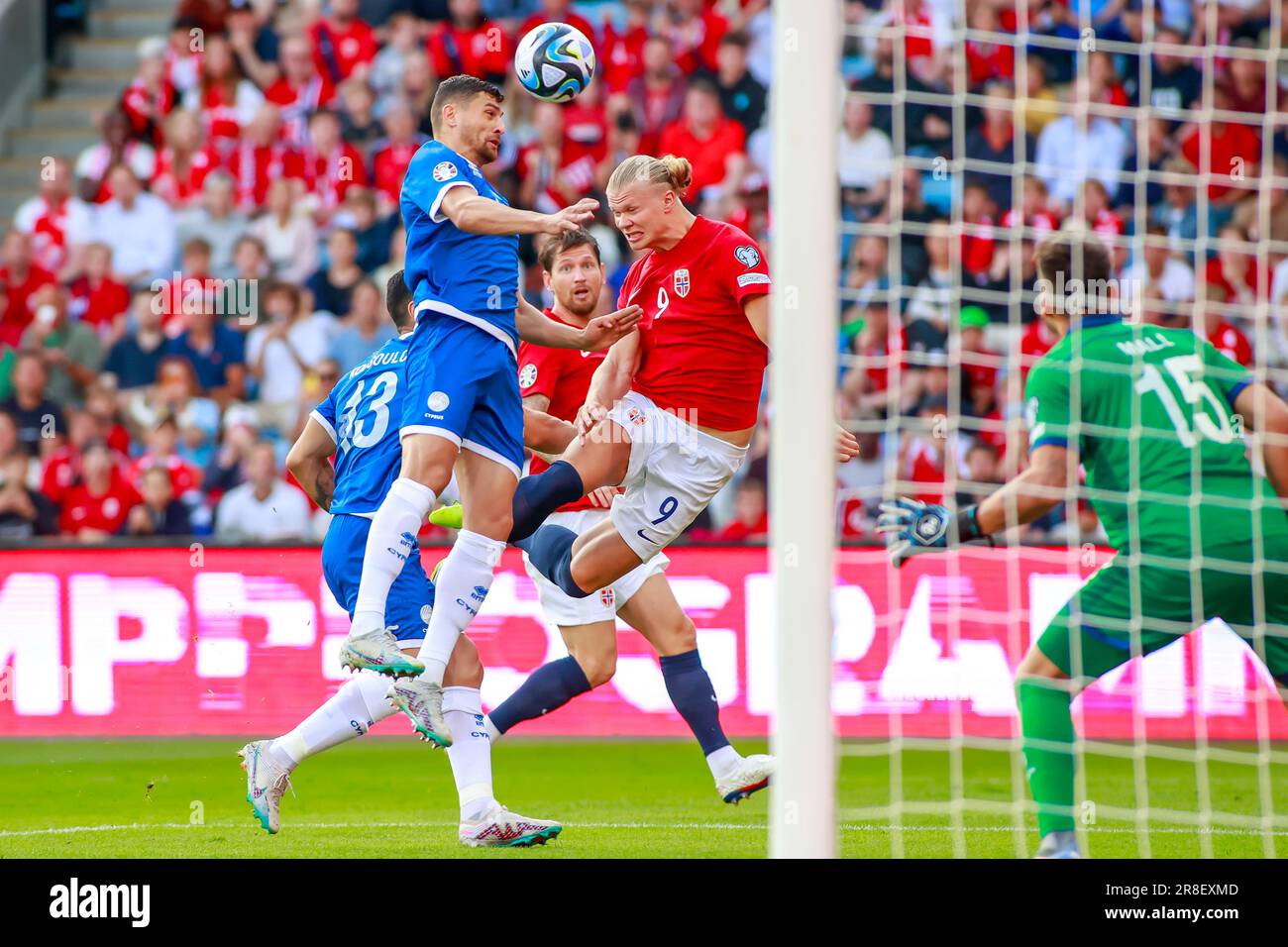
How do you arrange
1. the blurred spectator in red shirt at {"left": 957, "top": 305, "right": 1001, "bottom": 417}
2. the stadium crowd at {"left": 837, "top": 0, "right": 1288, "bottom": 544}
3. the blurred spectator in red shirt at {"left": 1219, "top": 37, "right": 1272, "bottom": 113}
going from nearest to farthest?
the stadium crowd at {"left": 837, "top": 0, "right": 1288, "bottom": 544}, the blurred spectator in red shirt at {"left": 957, "top": 305, "right": 1001, "bottom": 417}, the blurred spectator in red shirt at {"left": 1219, "top": 37, "right": 1272, "bottom": 113}

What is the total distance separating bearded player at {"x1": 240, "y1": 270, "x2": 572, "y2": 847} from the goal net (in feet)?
4.14

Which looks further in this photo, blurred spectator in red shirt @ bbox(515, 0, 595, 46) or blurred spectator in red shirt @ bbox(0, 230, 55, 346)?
blurred spectator in red shirt @ bbox(515, 0, 595, 46)

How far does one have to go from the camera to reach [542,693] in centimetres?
675

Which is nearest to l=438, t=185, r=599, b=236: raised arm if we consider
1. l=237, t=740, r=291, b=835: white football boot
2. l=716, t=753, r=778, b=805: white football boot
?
l=237, t=740, r=291, b=835: white football boot

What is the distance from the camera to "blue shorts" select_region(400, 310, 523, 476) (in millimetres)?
5531

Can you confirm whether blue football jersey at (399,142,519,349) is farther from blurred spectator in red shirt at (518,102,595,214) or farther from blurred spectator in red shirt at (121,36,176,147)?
blurred spectator in red shirt at (121,36,176,147)

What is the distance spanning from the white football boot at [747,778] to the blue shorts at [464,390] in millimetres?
1528

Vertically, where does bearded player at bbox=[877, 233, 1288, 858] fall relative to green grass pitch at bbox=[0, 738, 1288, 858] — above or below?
above

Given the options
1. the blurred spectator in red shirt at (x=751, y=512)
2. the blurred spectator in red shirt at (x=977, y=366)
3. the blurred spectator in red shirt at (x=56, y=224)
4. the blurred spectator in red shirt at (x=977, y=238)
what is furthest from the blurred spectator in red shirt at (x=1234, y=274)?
the blurred spectator in red shirt at (x=56, y=224)

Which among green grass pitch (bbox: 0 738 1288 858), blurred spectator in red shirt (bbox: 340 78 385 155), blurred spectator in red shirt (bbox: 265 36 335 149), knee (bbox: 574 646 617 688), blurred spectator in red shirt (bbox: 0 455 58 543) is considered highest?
blurred spectator in red shirt (bbox: 265 36 335 149)

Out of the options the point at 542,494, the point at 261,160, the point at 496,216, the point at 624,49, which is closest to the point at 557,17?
the point at 624,49

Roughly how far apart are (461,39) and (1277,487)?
890 cm

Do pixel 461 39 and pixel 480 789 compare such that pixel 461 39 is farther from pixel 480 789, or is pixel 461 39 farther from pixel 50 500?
pixel 480 789

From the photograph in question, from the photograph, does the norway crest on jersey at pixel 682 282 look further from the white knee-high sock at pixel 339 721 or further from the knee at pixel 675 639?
the white knee-high sock at pixel 339 721
